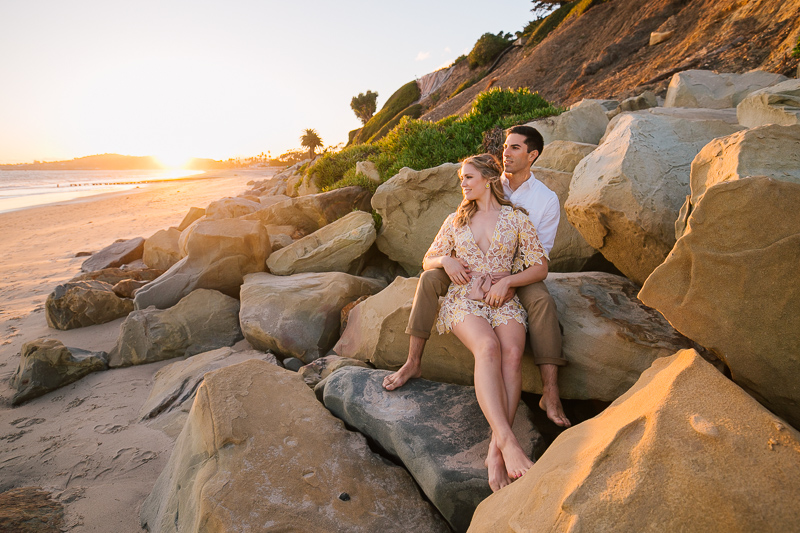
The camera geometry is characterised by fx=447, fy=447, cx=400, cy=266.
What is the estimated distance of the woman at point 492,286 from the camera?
2.70 meters

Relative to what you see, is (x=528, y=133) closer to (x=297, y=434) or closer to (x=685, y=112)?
(x=685, y=112)

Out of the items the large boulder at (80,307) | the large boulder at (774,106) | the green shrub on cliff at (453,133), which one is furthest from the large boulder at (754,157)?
the large boulder at (80,307)

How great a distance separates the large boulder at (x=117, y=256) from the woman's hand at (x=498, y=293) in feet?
29.6

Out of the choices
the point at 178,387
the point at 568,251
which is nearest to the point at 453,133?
the point at 568,251

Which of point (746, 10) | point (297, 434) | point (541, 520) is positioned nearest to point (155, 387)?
point (297, 434)

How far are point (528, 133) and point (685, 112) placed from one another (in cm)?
270

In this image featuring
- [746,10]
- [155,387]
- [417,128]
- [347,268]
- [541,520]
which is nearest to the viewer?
[541,520]

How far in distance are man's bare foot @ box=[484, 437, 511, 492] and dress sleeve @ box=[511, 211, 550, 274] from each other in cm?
142

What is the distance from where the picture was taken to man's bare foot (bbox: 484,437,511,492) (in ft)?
7.95

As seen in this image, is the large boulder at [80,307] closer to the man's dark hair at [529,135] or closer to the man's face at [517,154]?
the man's face at [517,154]

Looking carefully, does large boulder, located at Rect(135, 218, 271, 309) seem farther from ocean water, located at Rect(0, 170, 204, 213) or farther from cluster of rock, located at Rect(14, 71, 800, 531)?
ocean water, located at Rect(0, 170, 204, 213)

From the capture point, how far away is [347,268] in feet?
21.3

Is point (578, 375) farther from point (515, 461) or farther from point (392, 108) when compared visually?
point (392, 108)

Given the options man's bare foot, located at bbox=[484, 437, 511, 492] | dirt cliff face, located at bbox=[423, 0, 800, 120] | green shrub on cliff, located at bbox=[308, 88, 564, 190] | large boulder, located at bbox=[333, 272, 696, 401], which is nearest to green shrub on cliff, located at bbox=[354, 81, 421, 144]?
dirt cliff face, located at bbox=[423, 0, 800, 120]
